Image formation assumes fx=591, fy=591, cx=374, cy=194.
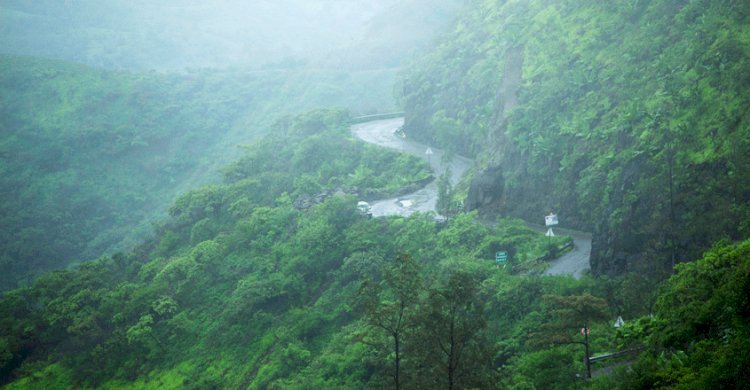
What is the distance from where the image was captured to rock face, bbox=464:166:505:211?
122 ft

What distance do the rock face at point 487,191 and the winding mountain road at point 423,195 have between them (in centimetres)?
333

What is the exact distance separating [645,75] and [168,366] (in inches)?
1263

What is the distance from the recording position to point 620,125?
31422mm

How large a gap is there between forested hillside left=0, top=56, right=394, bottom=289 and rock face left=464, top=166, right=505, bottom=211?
131 feet

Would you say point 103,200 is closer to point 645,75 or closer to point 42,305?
point 42,305

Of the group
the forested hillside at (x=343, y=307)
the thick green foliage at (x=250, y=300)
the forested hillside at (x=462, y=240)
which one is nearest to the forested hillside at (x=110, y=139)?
the forested hillside at (x=462, y=240)

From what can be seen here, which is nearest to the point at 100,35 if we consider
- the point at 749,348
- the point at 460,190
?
the point at 460,190

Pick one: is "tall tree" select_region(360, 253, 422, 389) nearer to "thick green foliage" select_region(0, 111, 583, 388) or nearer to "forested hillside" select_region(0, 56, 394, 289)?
"thick green foliage" select_region(0, 111, 583, 388)

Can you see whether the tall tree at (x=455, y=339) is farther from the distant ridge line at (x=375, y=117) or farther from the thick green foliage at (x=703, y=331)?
the distant ridge line at (x=375, y=117)

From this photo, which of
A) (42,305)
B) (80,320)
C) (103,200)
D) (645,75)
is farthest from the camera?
(103,200)

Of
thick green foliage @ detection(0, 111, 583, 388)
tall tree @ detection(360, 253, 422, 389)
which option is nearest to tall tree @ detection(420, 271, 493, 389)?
tall tree @ detection(360, 253, 422, 389)

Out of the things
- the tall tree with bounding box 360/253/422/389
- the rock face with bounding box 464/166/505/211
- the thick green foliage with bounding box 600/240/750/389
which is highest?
the tall tree with bounding box 360/253/422/389

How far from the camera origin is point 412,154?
51750 millimetres

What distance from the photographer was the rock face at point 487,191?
3728 centimetres
